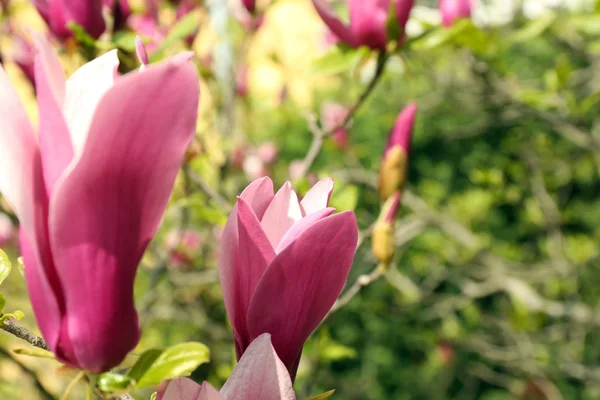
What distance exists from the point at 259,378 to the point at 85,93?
0.67 ft

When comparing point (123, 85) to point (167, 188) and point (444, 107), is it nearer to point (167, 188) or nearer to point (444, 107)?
point (167, 188)

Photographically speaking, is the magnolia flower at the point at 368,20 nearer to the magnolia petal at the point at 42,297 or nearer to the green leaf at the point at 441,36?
the green leaf at the point at 441,36

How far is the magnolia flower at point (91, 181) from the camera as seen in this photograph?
1.01 ft

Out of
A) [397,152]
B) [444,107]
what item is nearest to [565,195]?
[444,107]

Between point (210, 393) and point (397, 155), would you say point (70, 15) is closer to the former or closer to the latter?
point (397, 155)

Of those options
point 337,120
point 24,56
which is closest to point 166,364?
point 24,56

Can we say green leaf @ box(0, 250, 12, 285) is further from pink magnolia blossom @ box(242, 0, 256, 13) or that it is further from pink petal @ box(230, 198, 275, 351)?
pink magnolia blossom @ box(242, 0, 256, 13)

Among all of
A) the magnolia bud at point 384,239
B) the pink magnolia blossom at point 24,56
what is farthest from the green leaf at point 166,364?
the pink magnolia blossom at point 24,56

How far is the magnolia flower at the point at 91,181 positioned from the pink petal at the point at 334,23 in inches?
18.9

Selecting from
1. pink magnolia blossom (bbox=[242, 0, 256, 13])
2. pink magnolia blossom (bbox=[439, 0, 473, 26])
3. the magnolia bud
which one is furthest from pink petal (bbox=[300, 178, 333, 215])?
pink magnolia blossom (bbox=[242, 0, 256, 13])

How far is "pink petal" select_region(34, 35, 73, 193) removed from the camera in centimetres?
31

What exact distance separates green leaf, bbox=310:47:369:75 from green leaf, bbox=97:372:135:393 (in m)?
0.61

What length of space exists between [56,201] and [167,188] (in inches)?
2.4

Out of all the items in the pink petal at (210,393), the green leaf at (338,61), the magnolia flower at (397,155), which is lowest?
the magnolia flower at (397,155)
